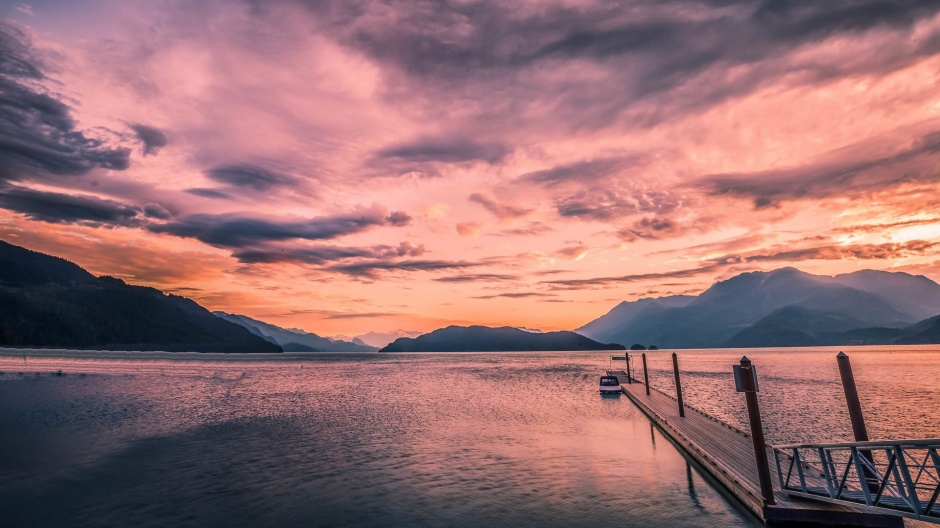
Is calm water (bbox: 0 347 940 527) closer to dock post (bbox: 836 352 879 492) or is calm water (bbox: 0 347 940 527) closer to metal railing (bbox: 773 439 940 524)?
metal railing (bbox: 773 439 940 524)

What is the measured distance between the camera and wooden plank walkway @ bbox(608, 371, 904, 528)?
49.5 feet

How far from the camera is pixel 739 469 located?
21625 mm

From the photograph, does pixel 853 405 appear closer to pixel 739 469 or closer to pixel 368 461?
pixel 739 469

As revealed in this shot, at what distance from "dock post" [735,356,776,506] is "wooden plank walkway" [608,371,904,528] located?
545mm

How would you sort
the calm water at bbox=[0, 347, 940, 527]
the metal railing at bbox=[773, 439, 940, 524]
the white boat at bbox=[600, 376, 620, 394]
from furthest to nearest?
the white boat at bbox=[600, 376, 620, 394], the calm water at bbox=[0, 347, 940, 527], the metal railing at bbox=[773, 439, 940, 524]

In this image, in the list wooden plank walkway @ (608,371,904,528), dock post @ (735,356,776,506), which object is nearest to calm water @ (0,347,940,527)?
wooden plank walkway @ (608,371,904,528)

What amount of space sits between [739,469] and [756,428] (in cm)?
600

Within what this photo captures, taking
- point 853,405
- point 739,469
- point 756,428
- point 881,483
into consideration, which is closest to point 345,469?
point 739,469

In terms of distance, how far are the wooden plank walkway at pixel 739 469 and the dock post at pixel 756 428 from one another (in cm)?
54

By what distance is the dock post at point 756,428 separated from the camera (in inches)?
654

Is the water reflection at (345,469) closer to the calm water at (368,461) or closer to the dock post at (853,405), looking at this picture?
the calm water at (368,461)

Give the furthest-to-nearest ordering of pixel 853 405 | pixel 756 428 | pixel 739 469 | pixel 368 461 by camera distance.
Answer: pixel 368 461 < pixel 739 469 < pixel 853 405 < pixel 756 428

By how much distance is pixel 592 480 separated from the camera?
77.5 ft

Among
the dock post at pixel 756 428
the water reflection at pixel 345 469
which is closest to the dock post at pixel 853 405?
the dock post at pixel 756 428
